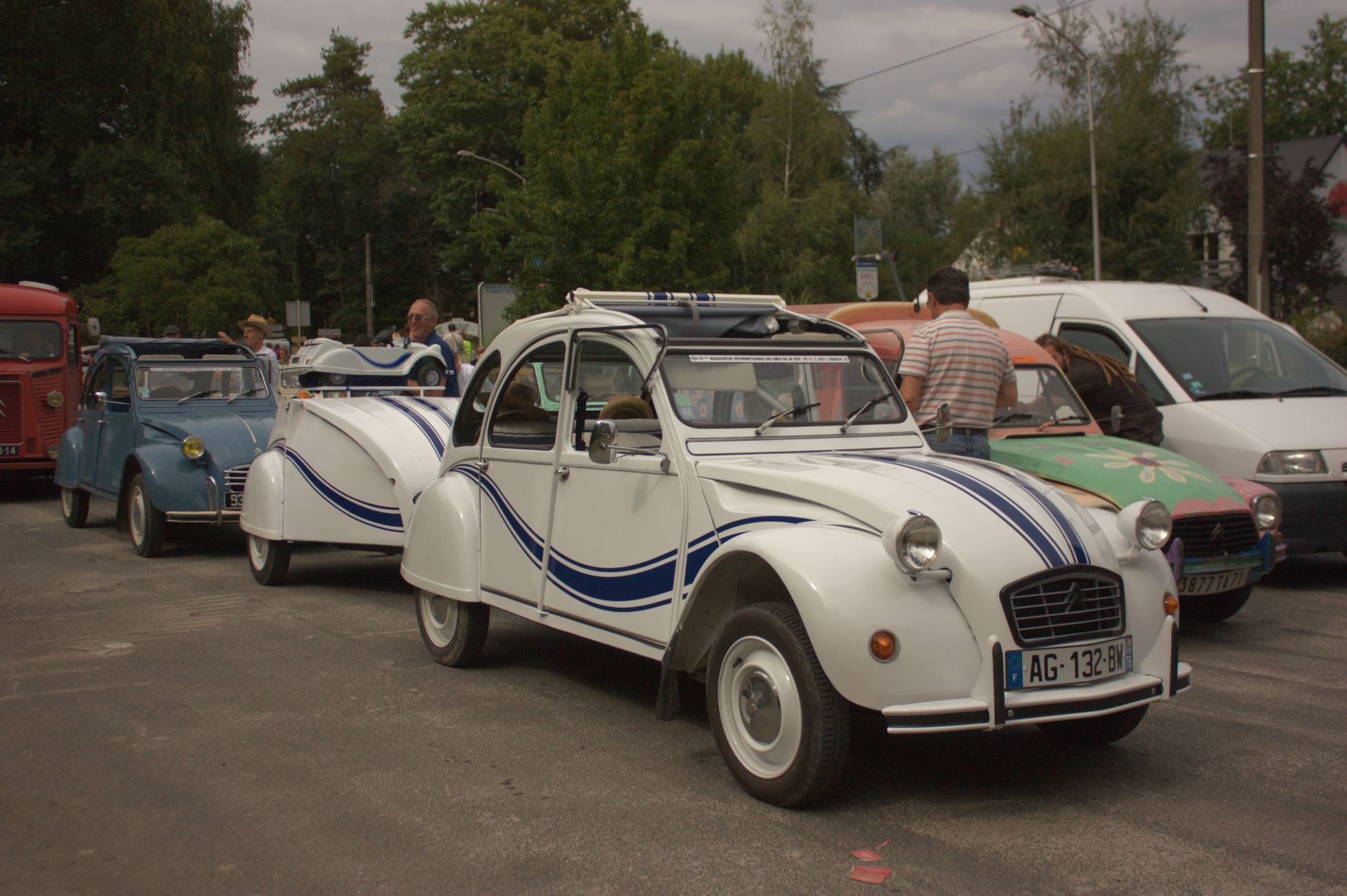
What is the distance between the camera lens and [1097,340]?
1068 cm

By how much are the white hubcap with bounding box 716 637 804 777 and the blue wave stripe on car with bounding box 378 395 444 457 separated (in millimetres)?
4522

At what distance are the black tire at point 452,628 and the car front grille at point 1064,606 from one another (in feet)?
10.4

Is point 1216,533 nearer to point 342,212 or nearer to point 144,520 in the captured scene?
point 144,520

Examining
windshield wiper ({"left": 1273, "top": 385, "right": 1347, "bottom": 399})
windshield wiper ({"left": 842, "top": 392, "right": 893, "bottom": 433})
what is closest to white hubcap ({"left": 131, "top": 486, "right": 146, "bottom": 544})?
windshield wiper ({"left": 842, "top": 392, "right": 893, "bottom": 433})

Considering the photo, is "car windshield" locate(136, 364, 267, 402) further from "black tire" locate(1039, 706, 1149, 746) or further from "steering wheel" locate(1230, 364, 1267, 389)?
"black tire" locate(1039, 706, 1149, 746)

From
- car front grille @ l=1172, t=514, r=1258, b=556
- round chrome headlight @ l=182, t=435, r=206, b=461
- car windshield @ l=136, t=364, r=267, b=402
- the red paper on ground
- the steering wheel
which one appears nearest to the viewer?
the red paper on ground

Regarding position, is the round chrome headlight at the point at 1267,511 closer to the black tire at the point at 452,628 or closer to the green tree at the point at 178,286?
the black tire at the point at 452,628

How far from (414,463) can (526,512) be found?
277cm

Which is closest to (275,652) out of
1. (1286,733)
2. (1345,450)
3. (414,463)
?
(414,463)

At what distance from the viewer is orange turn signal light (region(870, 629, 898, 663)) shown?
161 inches

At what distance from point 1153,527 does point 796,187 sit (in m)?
45.2

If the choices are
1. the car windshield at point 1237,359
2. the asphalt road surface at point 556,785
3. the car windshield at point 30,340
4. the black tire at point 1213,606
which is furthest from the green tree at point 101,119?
the black tire at point 1213,606

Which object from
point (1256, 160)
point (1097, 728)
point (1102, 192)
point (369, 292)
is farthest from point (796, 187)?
point (1097, 728)

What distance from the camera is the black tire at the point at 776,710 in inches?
165
